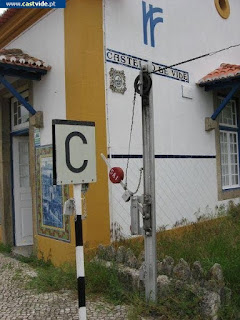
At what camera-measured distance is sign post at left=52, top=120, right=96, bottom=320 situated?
3244 mm

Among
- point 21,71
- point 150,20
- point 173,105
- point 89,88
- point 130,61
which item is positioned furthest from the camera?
point 173,105

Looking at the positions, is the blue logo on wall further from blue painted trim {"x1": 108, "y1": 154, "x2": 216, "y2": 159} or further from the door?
the door

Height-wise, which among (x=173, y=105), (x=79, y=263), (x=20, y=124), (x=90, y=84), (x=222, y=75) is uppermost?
(x=222, y=75)

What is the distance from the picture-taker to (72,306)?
13.2ft

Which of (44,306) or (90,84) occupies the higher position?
(90,84)

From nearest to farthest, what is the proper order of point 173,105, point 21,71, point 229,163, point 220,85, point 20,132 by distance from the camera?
point 21,71 < point 173,105 < point 20,132 < point 220,85 < point 229,163

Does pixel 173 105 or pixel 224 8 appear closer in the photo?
pixel 173 105

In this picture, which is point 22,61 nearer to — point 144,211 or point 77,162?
point 77,162

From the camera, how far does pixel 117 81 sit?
5.87 m

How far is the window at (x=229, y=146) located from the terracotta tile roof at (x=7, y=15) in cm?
484

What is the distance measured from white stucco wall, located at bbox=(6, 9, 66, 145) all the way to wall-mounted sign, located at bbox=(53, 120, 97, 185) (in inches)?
91.8

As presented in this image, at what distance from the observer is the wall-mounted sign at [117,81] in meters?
5.79

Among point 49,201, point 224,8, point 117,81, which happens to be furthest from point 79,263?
point 224,8

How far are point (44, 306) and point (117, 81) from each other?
3.56 metres
